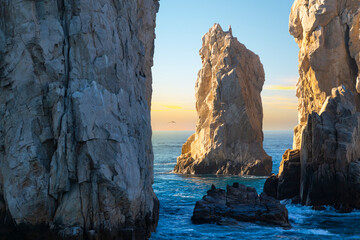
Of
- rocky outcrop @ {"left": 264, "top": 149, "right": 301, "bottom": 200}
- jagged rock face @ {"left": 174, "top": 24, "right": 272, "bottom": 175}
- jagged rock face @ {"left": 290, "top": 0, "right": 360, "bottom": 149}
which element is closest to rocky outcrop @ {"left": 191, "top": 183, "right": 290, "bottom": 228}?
rocky outcrop @ {"left": 264, "top": 149, "right": 301, "bottom": 200}

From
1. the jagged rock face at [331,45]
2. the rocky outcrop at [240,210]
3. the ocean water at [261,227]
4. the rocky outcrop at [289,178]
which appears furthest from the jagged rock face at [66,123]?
the jagged rock face at [331,45]

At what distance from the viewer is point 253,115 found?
78688 mm

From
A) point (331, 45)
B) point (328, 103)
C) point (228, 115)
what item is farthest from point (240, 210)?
point (228, 115)

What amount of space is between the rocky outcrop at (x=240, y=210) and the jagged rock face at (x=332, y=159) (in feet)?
21.1

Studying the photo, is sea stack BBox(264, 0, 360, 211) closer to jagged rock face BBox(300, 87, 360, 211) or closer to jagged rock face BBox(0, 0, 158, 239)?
jagged rock face BBox(300, 87, 360, 211)

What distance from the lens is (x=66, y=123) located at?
23969 mm

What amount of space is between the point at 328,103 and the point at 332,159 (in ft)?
22.3

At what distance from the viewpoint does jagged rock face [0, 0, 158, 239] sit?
23.6m

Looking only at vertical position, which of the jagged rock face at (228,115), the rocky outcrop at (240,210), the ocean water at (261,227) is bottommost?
the ocean water at (261,227)

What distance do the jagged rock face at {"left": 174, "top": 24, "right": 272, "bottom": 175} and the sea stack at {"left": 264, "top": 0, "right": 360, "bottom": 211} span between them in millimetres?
11859

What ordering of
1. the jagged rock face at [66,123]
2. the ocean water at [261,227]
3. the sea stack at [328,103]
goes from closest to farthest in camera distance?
1. the jagged rock face at [66,123]
2. the ocean water at [261,227]
3. the sea stack at [328,103]

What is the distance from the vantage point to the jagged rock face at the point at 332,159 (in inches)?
1569

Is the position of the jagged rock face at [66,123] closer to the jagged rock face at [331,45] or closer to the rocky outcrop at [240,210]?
the rocky outcrop at [240,210]

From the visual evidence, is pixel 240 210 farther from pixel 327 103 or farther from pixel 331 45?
pixel 331 45
